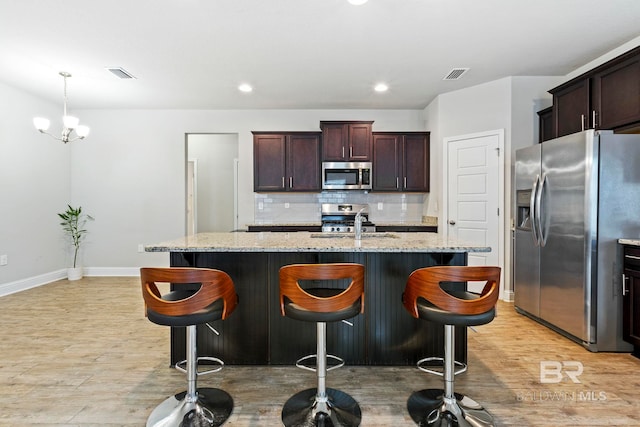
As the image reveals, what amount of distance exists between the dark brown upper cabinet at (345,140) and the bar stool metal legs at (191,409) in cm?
356

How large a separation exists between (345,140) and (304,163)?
703mm

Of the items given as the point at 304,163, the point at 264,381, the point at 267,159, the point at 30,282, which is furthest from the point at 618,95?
the point at 30,282

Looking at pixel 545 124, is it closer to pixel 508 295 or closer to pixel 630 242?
pixel 630 242

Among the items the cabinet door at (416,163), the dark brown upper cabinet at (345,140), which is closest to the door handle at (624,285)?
the cabinet door at (416,163)

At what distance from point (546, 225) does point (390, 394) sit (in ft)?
7.12

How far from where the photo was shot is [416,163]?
4.92m

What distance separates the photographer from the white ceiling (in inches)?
99.3

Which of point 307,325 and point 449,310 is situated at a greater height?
point 449,310

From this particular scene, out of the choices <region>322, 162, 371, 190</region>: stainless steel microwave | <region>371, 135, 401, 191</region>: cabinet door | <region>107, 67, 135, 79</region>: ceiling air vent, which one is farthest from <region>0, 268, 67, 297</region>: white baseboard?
<region>371, 135, 401, 191</region>: cabinet door

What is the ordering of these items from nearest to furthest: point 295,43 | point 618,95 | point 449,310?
point 449,310, point 618,95, point 295,43

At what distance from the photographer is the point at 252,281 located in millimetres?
2305

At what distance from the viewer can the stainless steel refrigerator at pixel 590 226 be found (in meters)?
2.58

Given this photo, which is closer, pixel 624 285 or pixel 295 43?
pixel 624 285

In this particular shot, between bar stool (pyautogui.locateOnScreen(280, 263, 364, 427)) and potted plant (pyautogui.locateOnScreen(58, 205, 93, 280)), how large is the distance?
4792 mm
